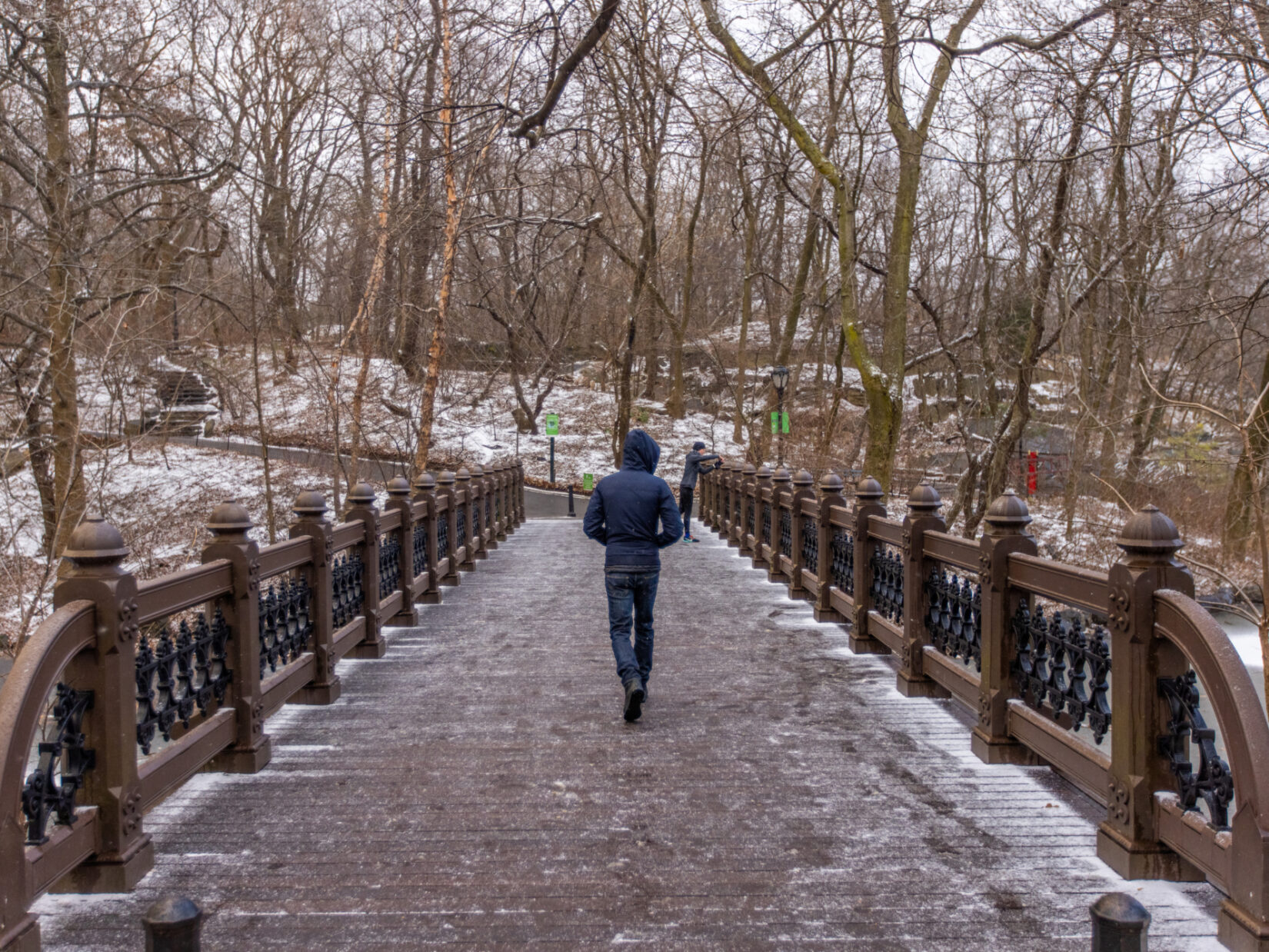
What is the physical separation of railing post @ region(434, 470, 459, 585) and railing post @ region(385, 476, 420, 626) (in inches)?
98.6

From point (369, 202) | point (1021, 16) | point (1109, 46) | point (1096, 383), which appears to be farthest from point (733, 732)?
point (369, 202)

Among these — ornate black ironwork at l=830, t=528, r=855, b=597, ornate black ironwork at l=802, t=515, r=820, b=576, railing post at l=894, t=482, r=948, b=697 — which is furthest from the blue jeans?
ornate black ironwork at l=802, t=515, r=820, b=576

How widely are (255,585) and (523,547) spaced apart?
40.0ft

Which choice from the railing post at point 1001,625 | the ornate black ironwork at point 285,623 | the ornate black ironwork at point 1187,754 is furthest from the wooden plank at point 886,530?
the ornate black ironwork at point 285,623

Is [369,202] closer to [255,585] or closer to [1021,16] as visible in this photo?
[1021,16]

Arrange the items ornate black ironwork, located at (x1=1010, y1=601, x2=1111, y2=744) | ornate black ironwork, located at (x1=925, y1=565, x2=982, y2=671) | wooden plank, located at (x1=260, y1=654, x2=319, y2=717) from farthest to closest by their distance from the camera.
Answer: ornate black ironwork, located at (x1=925, y1=565, x2=982, y2=671) → wooden plank, located at (x1=260, y1=654, x2=319, y2=717) → ornate black ironwork, located at (x1=1010, y1=601, x2=1111, y2=744)

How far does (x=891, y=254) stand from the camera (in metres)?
19.3

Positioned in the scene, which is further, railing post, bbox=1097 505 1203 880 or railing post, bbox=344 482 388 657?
railing post, bbox=344 482 388 657

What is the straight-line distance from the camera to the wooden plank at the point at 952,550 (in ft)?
19.1

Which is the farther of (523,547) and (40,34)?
(523,547)

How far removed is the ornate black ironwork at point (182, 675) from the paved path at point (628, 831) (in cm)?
48

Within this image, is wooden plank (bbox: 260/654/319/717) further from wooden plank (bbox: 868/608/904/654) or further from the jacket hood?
wooden plank (bbox: 868/608/904/654)

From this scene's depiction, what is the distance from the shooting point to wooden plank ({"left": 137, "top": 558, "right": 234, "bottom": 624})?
4.20 metres

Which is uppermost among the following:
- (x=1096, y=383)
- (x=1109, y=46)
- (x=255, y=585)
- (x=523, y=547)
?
(x=1109, y=46)
